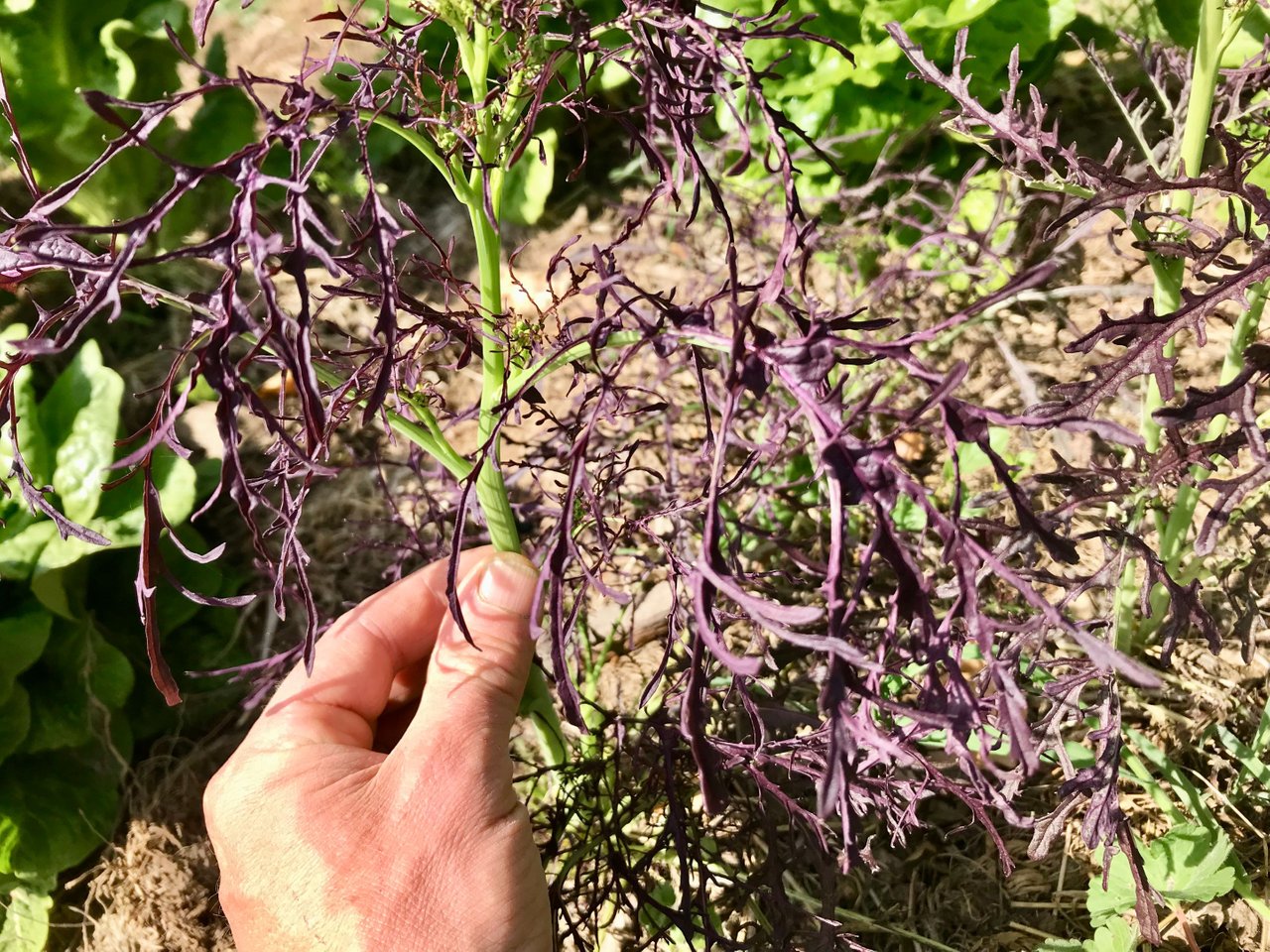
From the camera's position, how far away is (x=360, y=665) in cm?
119

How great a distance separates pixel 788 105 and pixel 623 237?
1496 mm

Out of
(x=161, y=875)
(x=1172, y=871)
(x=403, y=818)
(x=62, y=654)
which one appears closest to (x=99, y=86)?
(x=62, y=654)

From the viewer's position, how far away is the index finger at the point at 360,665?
1.11 metres

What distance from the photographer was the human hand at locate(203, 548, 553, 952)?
0.96m

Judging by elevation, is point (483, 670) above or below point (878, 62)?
below

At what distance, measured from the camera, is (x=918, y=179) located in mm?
1815

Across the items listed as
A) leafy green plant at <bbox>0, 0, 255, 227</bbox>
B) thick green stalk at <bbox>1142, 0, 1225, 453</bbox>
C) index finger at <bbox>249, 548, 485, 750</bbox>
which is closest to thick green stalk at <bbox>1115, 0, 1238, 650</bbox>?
thick green stalk at <bbox>1142, 0, 1225, 453</bbox>

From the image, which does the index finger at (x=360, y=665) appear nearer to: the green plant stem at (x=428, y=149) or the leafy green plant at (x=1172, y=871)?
the green plant stem at (x=428, y=149)

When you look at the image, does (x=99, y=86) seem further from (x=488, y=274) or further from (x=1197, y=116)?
(x=1197, y=116)

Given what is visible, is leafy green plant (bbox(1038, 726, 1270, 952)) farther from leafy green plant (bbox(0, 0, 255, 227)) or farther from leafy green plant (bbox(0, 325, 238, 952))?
leafy green plant (bbox(0, 0, 255, 227))

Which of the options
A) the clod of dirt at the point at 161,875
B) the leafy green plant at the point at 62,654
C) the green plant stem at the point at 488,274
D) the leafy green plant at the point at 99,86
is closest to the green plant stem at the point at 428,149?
the green plant stem at the point at 488,274

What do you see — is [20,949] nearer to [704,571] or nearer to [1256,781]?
[704,571]

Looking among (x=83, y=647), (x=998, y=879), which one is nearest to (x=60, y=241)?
(x=83, y=647)

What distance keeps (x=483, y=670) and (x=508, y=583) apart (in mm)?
99
